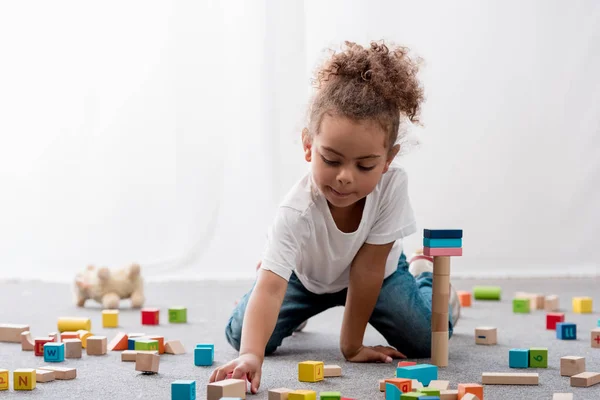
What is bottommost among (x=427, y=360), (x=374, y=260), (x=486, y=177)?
(x=427, y=360)

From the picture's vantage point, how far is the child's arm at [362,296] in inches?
55.6

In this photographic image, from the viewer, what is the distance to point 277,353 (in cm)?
154

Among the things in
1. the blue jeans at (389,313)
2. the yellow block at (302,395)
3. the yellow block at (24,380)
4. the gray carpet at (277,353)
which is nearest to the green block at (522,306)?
the gray carpet at (277,353)

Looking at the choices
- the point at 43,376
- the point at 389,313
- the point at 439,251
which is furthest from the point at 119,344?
the point at 439,251

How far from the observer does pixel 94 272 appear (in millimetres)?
2178

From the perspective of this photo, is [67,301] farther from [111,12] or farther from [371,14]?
[371,14]

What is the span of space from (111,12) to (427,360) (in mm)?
1794

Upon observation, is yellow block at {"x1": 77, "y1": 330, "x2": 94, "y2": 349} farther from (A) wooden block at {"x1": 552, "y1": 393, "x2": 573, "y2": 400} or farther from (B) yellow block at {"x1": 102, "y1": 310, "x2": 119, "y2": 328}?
(A) wooden block at {"x1": 552, "y1": 393, "x2": 573, "y2": 400}

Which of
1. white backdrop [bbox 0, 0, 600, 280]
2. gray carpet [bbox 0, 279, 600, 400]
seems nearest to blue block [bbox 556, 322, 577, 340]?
gray carpet [bbox 0, 279, 600, 400]

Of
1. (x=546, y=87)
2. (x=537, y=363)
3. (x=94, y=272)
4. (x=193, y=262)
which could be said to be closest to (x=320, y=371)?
(x=537, y=363)

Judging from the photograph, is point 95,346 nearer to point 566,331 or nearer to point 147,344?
point 147,344

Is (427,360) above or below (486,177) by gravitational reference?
below

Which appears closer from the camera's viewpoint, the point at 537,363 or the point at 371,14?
the point at 537,363

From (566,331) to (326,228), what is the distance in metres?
0.59
